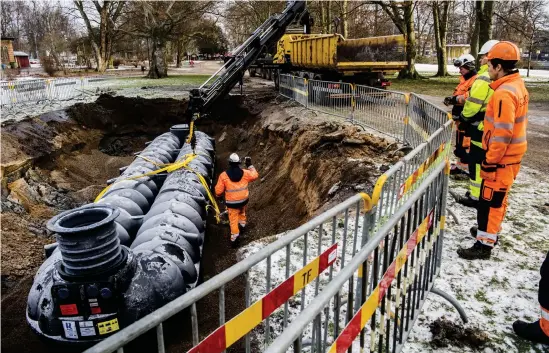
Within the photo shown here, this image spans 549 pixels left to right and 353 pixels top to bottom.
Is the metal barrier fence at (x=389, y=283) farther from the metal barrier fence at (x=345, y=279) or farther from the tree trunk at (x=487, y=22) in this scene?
the tree trunk at (x=487, y=22)

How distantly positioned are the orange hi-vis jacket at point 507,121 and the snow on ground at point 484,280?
49.0 inches

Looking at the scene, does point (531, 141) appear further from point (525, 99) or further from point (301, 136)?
point (525, 99)

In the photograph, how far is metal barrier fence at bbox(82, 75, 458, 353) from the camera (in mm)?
1730

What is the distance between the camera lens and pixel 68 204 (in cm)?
1080

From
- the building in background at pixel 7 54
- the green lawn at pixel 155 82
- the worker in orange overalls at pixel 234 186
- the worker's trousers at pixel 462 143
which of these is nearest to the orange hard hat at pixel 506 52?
the worker's trousers at pixel 462 143

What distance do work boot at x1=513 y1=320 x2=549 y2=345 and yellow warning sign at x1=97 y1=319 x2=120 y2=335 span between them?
13.4ft

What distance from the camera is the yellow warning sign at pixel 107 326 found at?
441cm

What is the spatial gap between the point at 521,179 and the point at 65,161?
44.4 feet

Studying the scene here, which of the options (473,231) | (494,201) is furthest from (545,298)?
(473,231)

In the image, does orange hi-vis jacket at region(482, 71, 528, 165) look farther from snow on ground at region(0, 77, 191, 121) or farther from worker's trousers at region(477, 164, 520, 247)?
snow on ground at region(0, 77, 191, 121)

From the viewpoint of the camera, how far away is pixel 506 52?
4098 millimetres

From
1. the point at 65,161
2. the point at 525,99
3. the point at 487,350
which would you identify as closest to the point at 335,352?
the point at 487,350

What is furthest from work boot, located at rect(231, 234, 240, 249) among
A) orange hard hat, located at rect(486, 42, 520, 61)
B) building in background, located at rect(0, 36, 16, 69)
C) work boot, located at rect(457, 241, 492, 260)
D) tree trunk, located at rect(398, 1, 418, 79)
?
building in background, located at rect(0, 36, 16, 69)

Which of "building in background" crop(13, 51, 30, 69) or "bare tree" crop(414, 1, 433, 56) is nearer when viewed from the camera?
"bare tree" crop(414, 1, 433, 56)
